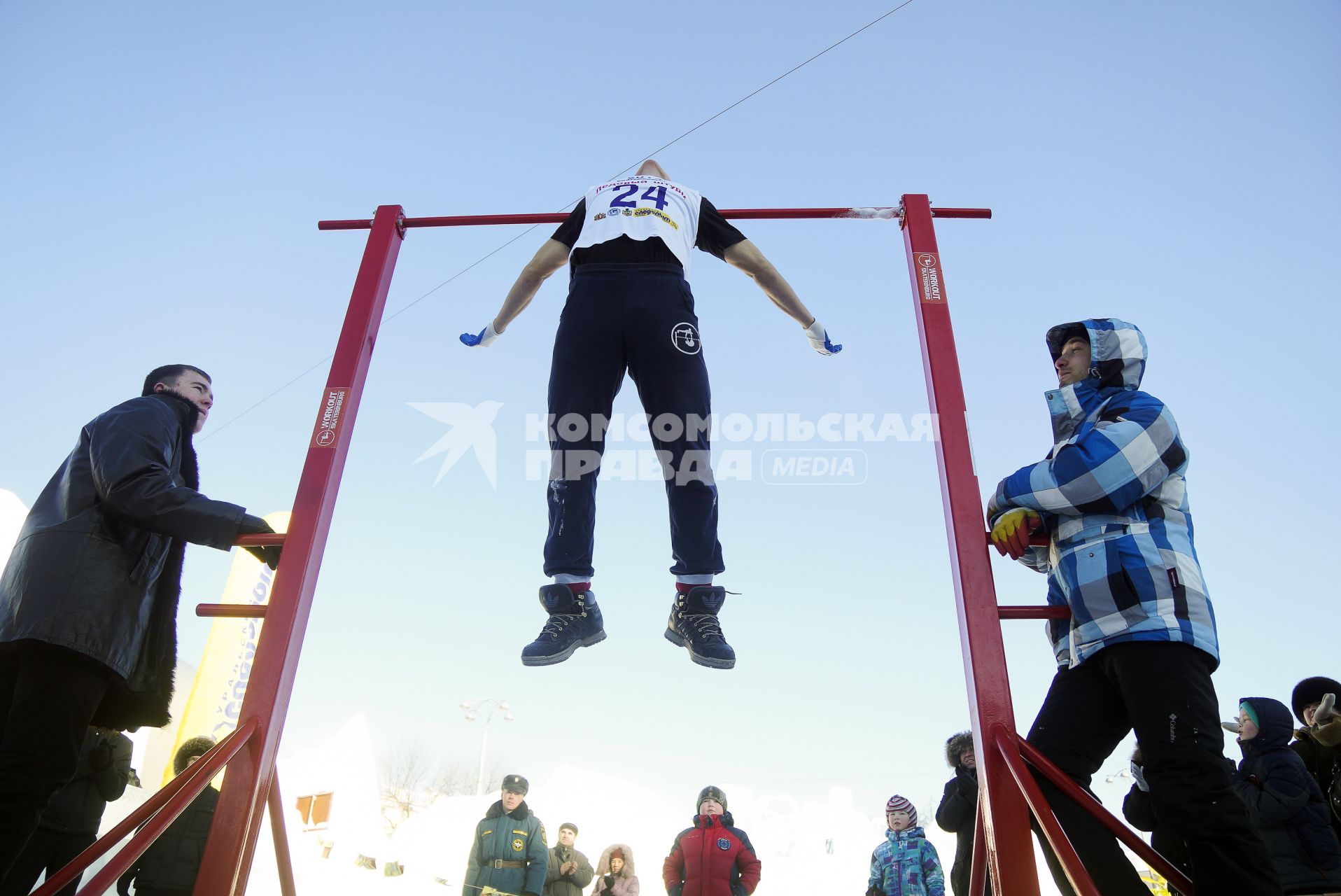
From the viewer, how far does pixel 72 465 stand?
2.73m

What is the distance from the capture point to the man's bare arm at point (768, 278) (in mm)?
3604

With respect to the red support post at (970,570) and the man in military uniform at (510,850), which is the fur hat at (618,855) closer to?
the man in military uniform at (510,850)

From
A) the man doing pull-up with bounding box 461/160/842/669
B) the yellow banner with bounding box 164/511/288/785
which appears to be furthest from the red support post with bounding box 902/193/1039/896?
the yellow banner with bounding box 164/511/288/785

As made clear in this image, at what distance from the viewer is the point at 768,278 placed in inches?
142

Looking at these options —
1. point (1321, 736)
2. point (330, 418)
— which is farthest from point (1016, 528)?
point (1321, 736)

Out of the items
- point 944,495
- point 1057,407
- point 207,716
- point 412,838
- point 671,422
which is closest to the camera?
point 1057,407

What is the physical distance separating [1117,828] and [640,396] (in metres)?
2.03

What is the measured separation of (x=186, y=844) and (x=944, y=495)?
3.86 meters

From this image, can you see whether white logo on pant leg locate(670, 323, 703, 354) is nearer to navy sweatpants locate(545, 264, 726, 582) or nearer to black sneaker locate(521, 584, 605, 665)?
navy sweatpants locate(545, 264, 726, 582)

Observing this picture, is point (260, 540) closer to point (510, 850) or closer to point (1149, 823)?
point (510, 850)

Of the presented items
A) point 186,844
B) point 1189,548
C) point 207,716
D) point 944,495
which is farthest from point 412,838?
point 1189,548

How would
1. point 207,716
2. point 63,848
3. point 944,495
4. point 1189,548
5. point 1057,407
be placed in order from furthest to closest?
point 207,716 → point 63,848 → point 944,495 → point 1057,407 → point 1189,548

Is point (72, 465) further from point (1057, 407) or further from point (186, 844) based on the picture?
point (1057, 407)

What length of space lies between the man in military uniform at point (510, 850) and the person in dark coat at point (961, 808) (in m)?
2.53
